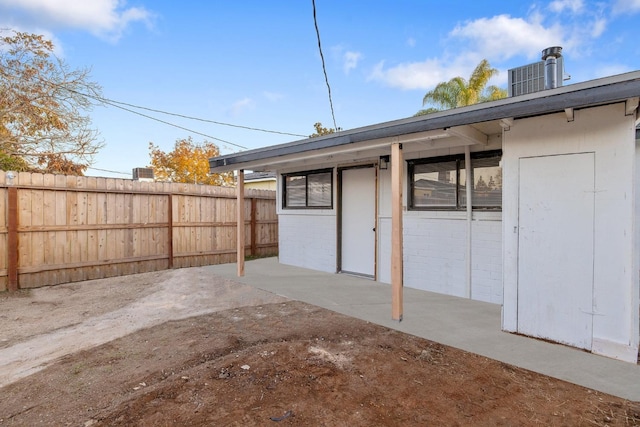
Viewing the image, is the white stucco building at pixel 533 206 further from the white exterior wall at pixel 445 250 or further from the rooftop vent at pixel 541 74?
the rooftop vent at pixel 541 74

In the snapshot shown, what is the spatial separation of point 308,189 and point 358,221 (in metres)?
1.62

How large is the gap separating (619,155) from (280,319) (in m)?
3.85

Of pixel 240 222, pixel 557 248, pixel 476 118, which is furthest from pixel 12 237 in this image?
pixel 557 248

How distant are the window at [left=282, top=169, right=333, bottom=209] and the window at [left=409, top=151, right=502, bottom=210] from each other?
209 cm

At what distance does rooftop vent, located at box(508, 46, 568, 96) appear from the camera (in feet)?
15.0

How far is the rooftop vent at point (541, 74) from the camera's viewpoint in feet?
15.0

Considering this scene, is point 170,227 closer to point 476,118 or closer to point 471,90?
point 476,118

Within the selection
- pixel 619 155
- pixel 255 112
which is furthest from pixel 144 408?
pixel 255 112

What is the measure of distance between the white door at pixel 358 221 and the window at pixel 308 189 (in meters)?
0.44

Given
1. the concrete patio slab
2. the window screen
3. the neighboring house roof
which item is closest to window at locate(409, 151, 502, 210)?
the window screen

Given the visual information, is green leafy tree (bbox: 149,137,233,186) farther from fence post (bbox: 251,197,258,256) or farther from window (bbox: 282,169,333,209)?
window (bbox: 282,169,333,209)

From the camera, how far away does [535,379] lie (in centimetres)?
269

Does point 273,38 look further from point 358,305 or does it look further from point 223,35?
point 358,305

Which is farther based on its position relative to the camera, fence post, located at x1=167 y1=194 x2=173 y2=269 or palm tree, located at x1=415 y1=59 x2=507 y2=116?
palm tree, located at x1=415 y1=59 x2=507 y2=116
